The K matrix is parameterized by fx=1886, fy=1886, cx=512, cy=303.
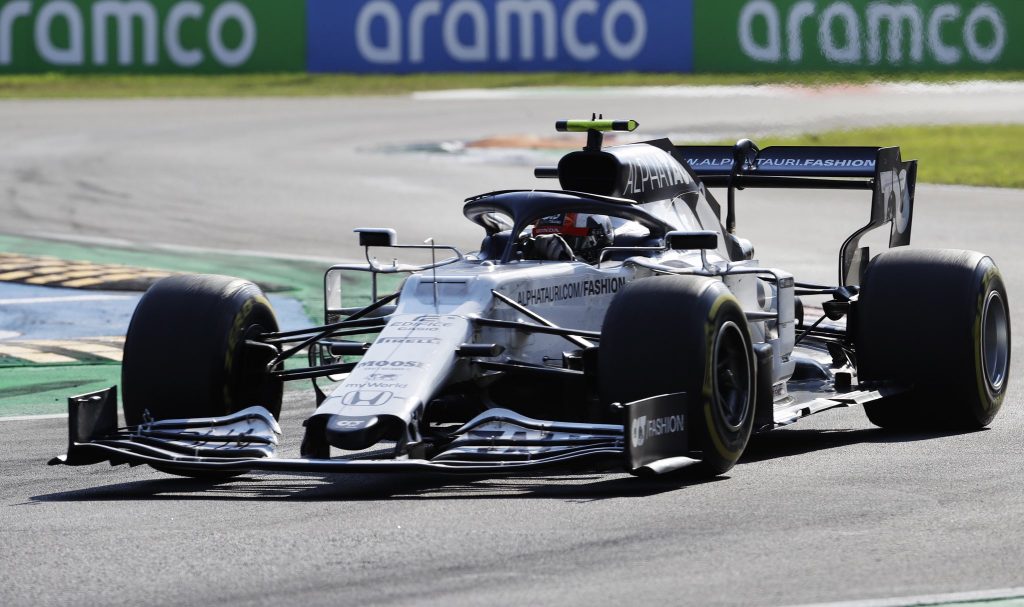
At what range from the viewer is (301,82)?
131ft

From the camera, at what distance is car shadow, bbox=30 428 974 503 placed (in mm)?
7630

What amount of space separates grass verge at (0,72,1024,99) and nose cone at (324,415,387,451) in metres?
30.1

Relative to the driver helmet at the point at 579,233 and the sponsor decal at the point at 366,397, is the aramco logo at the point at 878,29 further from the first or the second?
the sponsor decal at the point at 366,397

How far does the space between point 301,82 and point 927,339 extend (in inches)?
1245

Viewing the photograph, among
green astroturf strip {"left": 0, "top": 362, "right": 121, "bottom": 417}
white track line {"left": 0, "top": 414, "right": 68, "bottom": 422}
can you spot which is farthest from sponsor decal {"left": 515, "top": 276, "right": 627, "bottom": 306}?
green astroturf strip {"left": 0, "top": 362, "right": 121, "bottom": 417}

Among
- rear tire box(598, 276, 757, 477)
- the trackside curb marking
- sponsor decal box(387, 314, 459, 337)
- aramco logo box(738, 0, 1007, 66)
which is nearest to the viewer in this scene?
the trackside curb marking

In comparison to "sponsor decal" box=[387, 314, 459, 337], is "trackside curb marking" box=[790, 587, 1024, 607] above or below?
below

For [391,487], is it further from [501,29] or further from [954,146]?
[501,29]

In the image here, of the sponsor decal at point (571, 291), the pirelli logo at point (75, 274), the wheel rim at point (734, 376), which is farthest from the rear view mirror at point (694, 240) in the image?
the pirelli logo at point (75, 274)

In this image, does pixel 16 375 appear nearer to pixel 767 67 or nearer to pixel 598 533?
pixel 598 533

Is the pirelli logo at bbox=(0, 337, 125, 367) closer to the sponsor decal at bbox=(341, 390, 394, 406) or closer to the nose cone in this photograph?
the sponsor decal at bbox=(341, 390, 394, 406)

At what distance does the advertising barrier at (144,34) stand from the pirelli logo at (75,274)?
22455 millimetres

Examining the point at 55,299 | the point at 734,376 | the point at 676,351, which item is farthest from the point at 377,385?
the point at 55,299

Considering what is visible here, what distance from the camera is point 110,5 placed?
38406 mm
